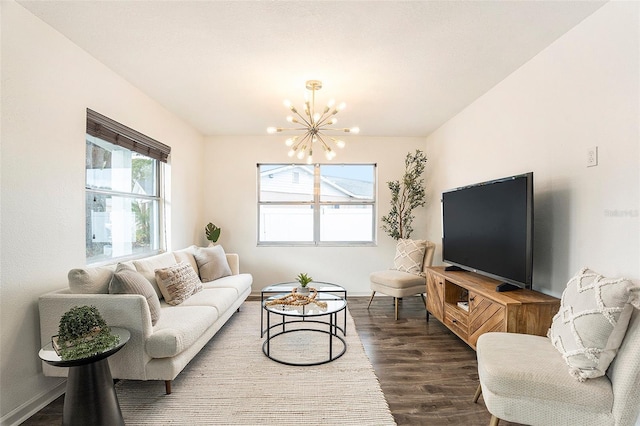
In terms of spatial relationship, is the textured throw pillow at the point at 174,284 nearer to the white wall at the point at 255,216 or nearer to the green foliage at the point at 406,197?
the white wall at the point at 255,216

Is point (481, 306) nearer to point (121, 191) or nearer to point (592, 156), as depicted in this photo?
point (592, 156)

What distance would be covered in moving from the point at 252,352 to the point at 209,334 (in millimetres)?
423

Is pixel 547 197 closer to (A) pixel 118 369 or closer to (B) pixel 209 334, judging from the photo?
(B) pixel 209 334

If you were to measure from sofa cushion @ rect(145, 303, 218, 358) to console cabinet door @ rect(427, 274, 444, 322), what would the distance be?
2.24 m

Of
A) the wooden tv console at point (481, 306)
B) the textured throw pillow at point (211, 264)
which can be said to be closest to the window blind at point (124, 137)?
the textured throw pillow at point (211, 264)

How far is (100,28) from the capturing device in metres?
2.15

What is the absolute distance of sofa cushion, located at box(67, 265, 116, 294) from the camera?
2.12 meters

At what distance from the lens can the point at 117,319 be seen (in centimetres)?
204

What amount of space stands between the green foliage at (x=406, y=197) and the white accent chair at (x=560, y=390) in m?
3.14

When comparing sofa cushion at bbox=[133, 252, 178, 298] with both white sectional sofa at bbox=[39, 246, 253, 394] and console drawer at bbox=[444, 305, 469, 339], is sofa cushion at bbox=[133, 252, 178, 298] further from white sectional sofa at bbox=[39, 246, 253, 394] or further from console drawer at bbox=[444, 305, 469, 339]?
console drawer at bbox=[444, 305, 469, 339]

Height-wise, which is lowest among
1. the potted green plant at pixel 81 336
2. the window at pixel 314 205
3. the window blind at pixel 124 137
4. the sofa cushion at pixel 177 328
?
the sofa cushion at pixel 177 328

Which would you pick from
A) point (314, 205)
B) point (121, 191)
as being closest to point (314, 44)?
point (121, 191)

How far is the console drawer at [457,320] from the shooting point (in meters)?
2.77

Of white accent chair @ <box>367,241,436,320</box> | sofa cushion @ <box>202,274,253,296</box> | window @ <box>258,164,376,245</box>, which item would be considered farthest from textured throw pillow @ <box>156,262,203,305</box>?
white accent chair @ <box>367,241,436,320</box>
